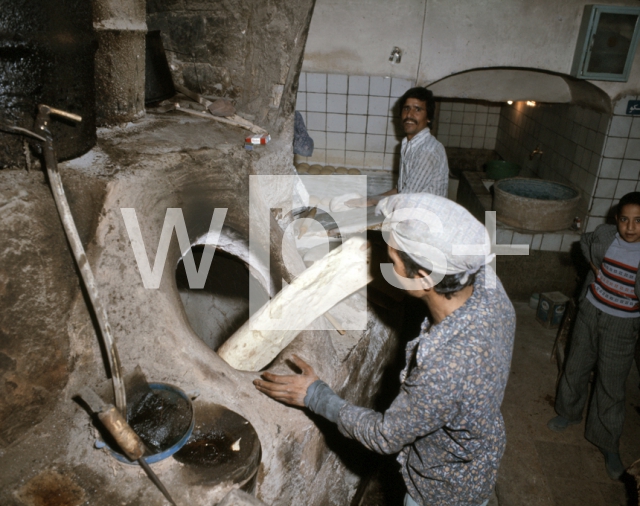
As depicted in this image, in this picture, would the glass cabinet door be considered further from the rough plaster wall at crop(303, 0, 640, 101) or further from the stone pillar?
the stone pillar


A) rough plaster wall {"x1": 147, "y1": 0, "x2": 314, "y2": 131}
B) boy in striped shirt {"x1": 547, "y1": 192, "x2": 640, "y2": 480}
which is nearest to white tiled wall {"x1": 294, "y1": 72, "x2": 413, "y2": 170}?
rough plaster wall {"x1": 147, "y1": 0, "x2": 314, "y2": 131}

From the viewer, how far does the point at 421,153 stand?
3.93 meters

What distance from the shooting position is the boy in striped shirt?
3.49 m

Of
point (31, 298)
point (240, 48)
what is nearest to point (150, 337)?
point (31, 298)

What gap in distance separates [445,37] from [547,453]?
4.96m

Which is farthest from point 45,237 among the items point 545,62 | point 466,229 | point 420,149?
point 545,62

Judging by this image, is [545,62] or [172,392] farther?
[545,62]

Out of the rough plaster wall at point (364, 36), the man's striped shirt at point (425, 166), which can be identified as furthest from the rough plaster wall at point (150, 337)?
the rough plaster wall at point (364, 36)

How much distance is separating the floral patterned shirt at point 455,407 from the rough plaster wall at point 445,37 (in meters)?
4.84

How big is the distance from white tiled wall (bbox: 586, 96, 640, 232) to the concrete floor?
2077mm

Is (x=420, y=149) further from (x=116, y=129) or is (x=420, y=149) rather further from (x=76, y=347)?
(x=76, y=347)

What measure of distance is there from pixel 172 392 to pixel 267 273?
1.12 metres

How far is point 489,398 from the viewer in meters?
1.73

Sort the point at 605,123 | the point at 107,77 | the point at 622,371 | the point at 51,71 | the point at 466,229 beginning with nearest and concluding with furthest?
1. the point at 466,229
2. the point at 51,71
3. the point at 107,77
4. the point at 622,371
5. the point at 605,123
